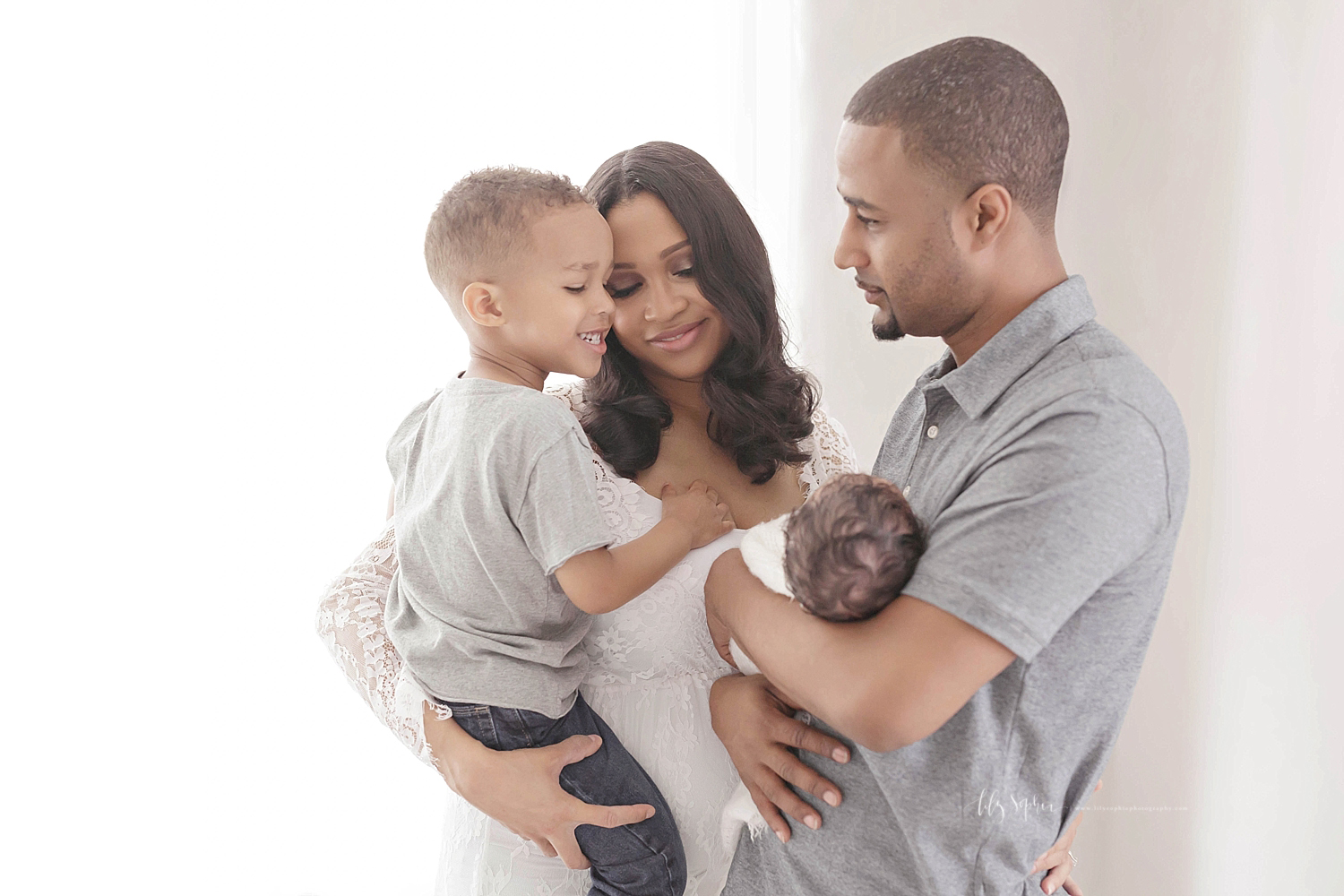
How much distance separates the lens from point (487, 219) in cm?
136

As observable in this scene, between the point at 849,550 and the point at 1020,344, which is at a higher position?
the point at 1020,344

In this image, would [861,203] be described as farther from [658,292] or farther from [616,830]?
[616,830]

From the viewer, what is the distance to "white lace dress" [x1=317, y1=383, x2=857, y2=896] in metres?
1.44

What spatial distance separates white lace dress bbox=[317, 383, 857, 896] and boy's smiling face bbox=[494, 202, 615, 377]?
26 centimetres

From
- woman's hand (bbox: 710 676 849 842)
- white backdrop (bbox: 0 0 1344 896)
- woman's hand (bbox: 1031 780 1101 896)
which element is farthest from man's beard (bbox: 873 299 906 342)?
white backdrop (bbox: 0 0 1344 896)

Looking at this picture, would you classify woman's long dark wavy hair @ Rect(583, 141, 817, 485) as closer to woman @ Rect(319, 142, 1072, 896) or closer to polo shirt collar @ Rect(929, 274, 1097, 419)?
woman @ Rect(319, 142, 1072, 896)

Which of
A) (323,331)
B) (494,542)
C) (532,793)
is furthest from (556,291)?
(323,331)

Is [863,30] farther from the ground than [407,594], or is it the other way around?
[863,30]

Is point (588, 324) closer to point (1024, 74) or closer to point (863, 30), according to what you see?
point (1024, 74)

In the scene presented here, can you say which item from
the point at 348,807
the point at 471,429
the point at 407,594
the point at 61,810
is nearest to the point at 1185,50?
the point at 471,429

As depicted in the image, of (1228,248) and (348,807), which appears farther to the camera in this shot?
(348,807)

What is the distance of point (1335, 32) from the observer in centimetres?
168

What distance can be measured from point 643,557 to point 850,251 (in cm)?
51

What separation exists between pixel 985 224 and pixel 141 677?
7.73 ft
